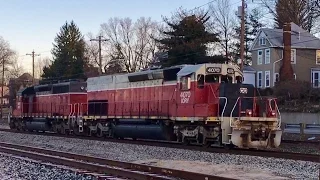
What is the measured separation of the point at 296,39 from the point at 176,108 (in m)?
39.5

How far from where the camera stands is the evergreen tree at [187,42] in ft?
144

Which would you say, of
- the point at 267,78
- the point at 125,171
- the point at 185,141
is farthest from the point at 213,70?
the point at 267,78

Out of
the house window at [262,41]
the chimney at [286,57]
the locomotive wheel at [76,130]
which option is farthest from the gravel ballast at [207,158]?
the house window at [262,41]

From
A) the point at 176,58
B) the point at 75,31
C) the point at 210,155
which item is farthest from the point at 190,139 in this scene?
the point at 75,31

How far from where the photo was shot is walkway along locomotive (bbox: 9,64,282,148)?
19.2 meters

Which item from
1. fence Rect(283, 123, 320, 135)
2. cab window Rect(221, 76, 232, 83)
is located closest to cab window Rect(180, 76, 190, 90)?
cab window Rect(221, 76, 232, 83)

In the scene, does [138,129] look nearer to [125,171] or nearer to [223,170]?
[223,170]

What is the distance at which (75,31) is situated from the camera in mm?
88500

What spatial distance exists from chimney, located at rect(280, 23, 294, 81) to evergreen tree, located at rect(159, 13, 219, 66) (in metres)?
10.6

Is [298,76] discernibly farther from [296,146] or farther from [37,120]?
[296,146]

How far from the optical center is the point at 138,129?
24812 millimetres

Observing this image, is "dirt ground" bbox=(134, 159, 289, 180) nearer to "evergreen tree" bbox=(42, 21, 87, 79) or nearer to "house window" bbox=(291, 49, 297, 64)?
"house window" bbox=(291, 49, 297, 64)

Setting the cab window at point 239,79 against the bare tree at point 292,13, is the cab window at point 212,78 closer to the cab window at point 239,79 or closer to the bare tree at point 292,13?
the cab window at point 239,79

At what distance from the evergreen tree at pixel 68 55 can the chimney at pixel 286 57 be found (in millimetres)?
33319
